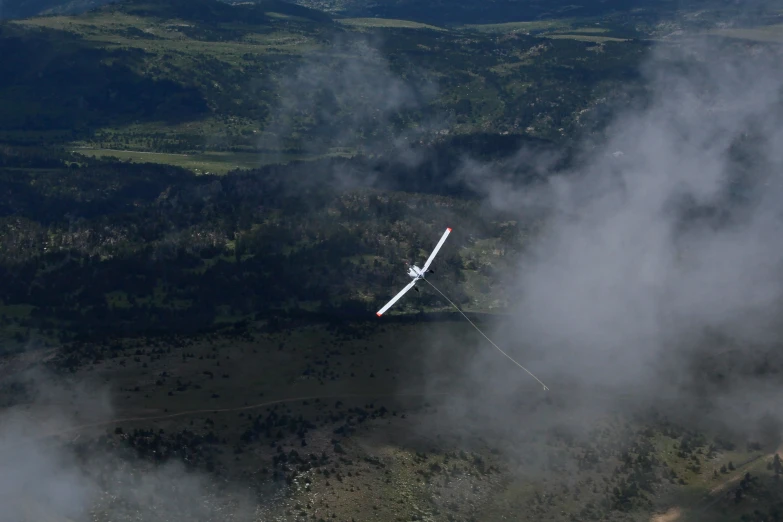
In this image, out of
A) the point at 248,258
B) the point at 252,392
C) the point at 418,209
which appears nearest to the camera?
the point at 252,392

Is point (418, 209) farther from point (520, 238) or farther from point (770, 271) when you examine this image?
point (770, 271)

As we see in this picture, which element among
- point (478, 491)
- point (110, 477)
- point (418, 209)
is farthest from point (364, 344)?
point (418, 209)

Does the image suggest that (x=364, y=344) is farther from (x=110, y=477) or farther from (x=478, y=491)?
(x=110, y=477)

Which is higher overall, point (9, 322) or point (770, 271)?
point (770, 271)

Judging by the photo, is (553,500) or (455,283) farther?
(455,283)

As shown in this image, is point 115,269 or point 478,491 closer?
point 478,491

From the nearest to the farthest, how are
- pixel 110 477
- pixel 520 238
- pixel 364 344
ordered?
pixel 110 477
pixel 364 344
pixel 520 238

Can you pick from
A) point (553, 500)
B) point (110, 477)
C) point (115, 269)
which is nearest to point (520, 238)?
point (115, 269)

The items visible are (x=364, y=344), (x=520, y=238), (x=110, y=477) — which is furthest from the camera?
(x=520, y=238)

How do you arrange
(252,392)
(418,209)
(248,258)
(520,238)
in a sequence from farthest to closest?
(418,209) < (520,238) < (248,258) < (252,392)

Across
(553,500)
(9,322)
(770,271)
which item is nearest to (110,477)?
(553,500)
